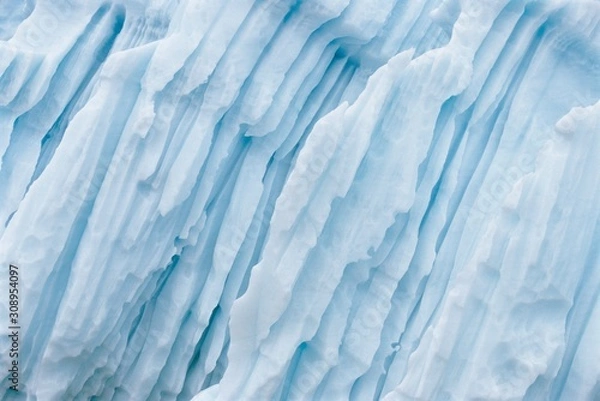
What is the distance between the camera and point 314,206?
3.55 m

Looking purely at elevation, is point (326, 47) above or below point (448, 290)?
above

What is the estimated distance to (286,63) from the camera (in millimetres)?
4059

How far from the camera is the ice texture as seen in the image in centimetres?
326

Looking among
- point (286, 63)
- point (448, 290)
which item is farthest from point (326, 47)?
point (448, 290)

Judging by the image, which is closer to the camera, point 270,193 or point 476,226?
point 476,226

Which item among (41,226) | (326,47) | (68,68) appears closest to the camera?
(41,226)

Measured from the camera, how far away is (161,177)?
3.92 m

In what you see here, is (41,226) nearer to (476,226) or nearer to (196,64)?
(196,64)

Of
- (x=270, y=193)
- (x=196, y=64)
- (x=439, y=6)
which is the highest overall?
(x=439, y=6)

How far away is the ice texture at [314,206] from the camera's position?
3262 millimetres

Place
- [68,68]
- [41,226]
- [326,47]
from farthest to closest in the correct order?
[68,68]
[326,47]
[41,226]

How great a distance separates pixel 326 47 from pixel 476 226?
1461mm

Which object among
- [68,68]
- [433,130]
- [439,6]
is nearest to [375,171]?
[433,130]

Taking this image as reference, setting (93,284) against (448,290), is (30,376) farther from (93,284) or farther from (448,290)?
(448,290)
